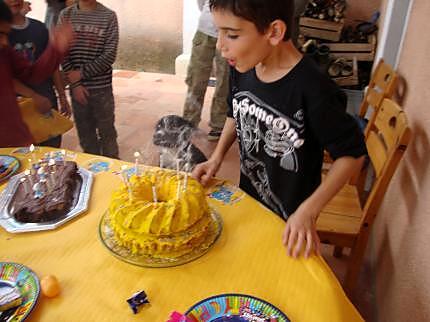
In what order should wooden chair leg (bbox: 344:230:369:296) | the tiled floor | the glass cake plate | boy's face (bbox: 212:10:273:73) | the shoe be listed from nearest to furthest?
the glass cake plate, boy's face (bbox: 212:10:273:73), wooden chair leg (bbox: 344:230:369:296), the tiled floor, the shoe

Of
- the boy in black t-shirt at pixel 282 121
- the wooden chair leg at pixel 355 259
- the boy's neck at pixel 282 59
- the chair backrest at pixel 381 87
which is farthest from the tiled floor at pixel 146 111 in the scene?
the boy's neck at pixel 282 59

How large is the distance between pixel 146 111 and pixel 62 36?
4.38 ft

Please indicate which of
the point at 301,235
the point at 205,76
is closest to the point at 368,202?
the point at 301,235

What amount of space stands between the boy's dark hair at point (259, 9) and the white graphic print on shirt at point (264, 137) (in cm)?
22

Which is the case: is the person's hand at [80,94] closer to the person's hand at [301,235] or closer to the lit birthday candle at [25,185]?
the lit birthday candle at [25,185]

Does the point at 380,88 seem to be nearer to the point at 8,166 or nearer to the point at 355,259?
the point at 355,259

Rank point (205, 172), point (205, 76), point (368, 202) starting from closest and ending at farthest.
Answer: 1. point (205, 172)
2. point (368, 202)
3. point (205, 76)

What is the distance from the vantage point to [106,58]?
179 cm

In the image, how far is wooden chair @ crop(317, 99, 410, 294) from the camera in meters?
1.14

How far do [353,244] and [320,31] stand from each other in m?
1.80

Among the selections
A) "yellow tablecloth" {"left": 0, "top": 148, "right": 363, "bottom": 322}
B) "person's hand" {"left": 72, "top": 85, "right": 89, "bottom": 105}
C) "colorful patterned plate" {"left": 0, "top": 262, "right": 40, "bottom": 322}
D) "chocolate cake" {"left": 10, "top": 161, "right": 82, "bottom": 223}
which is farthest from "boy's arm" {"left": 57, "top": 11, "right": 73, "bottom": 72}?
"colorful patterned plate" {"left": 0, "top": 262, "right": 40, "bottom": 322}

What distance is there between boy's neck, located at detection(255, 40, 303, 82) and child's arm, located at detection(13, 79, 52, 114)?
105 centimetres

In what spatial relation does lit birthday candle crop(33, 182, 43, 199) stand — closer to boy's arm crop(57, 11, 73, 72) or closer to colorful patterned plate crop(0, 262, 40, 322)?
colorful patterned plate crop(0, 262, 40, 322)

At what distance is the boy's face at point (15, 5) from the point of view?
4.60 ft
